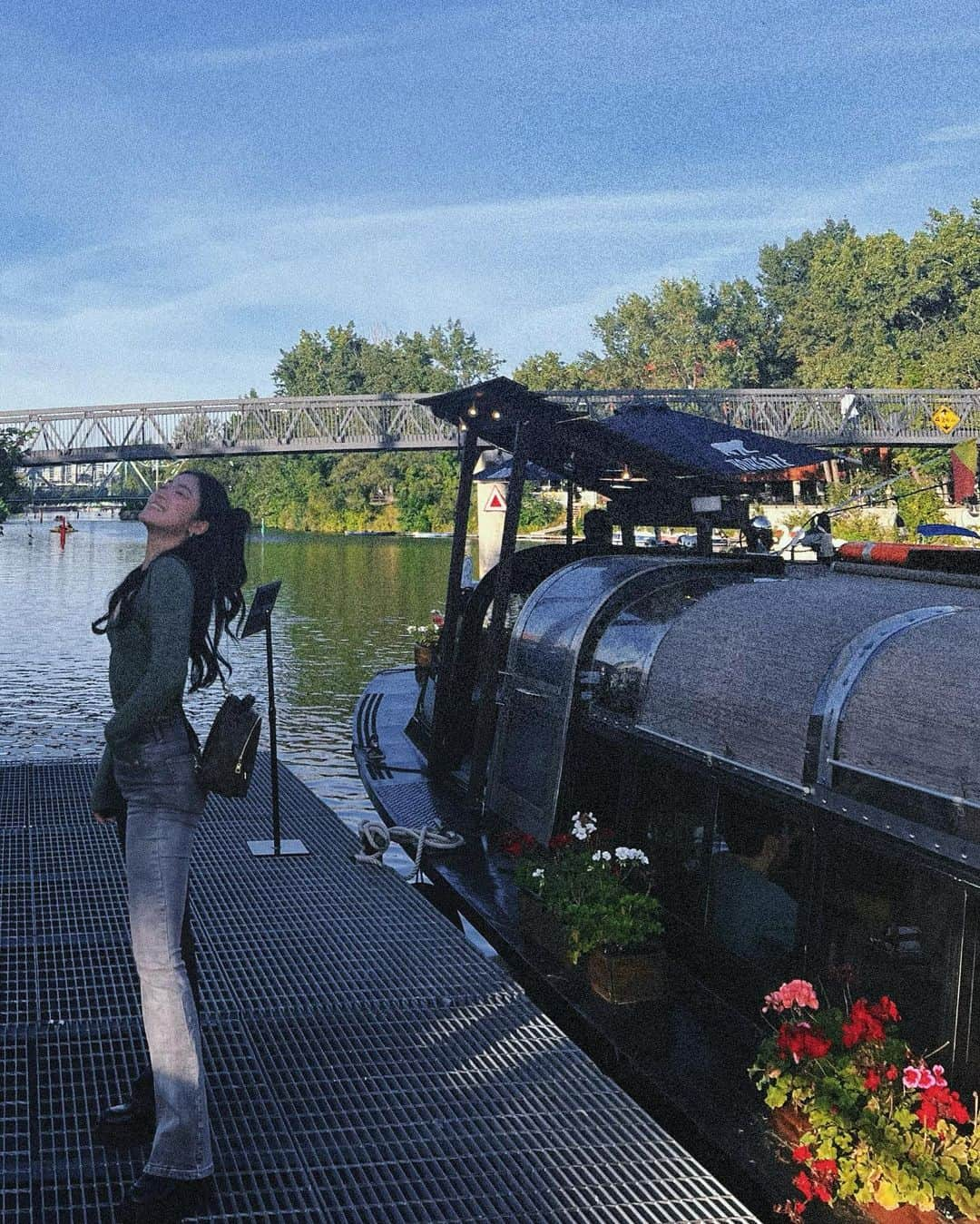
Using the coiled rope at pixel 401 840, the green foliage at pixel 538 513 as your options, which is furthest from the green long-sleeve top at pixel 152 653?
the green foliage at pixel 538 513

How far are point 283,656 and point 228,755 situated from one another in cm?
2609

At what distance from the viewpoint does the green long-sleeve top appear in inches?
173

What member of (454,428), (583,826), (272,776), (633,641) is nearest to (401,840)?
(272,776)

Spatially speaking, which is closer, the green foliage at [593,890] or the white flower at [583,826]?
the green foliage at [593,890]

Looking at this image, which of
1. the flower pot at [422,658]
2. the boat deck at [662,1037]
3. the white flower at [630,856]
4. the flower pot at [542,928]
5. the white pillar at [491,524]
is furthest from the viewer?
the white pillar at [491,524]

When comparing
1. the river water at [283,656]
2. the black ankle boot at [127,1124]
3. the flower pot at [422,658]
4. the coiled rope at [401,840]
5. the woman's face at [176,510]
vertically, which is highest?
the woman's face at [176,510]

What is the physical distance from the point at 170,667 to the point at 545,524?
332 ft

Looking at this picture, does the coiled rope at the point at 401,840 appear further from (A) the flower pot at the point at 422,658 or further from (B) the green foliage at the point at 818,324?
(B) the green foliage at the point at 818,324

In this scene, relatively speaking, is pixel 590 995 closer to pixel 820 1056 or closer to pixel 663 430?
pixel 820 1056

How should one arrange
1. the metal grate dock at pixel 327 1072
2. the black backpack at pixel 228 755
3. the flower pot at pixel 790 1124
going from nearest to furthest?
the black backpack at pixel 228 755 < the metal grate dock at pixel 327 1072 < the flower pot at pixel 790 1124

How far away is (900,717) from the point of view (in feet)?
18.3

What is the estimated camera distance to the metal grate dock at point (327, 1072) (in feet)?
16.0

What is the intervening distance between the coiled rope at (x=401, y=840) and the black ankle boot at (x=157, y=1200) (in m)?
5.05

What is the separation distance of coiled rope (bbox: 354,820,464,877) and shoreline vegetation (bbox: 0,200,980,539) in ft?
141
